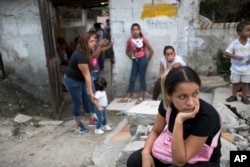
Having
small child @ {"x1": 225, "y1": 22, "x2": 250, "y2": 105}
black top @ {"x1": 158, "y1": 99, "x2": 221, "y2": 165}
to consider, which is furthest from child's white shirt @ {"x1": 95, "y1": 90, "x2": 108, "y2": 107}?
black top @ {"x1": 158, "y1": 99, "x2": 221, "y2": 165}

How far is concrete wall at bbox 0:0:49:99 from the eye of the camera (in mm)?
6438

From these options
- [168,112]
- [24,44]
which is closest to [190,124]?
[168,112]

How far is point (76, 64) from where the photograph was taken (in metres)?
4.35

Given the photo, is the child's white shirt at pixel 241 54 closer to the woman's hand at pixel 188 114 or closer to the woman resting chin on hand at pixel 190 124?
the woman resting chin on hand at pixel 190 124

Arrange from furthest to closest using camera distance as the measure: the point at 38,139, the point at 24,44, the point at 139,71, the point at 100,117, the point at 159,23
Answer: the point at 24,44, the point at 139,71, the point at 159,23, the point at 38,139, the point at 100,117

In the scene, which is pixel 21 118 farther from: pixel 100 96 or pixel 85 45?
pixel 85 45

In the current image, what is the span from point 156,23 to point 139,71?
1.04m

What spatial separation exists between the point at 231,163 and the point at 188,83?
1.18m

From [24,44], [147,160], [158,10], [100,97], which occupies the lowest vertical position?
[100,97]

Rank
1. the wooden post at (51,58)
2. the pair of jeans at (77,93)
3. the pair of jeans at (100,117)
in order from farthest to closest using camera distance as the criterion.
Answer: the wooden post at (51,58), the pair of jeans at (100,117), the pair of jeans at (77,93)

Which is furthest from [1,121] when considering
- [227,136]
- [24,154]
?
[227,136]

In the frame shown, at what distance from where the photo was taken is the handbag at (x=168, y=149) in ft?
6.07

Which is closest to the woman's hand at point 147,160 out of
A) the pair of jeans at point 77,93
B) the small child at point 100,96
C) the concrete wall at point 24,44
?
the small child at point 100,96

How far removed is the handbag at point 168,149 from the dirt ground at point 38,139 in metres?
1.88
